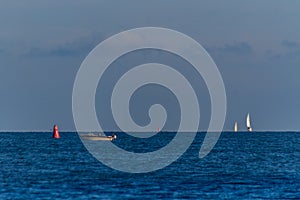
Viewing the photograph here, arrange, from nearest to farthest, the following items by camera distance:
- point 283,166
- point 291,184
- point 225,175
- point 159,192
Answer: point 159,192 < point 291,184 < point 225,175 < point 283,166

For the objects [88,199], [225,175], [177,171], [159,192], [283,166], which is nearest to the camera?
[88,199]

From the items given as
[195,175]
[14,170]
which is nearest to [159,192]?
[195,175]

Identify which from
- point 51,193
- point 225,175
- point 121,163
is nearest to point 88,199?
point 51,193

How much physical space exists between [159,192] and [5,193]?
12.9m

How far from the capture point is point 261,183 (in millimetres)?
81688

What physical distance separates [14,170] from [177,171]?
18779mm

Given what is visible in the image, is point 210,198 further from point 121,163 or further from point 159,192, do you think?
point 121,163

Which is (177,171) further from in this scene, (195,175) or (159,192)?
(159,192)

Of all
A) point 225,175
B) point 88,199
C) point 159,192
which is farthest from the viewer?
point 225,175

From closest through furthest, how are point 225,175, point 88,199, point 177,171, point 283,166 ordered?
point 88,199 < point 225,175 < point 177,171 < point 283,166

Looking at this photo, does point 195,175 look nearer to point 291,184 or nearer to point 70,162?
point 291,184

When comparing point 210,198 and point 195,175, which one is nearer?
point 210,198

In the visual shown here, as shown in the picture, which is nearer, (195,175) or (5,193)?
(5,193)

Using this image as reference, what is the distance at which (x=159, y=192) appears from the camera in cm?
7281
